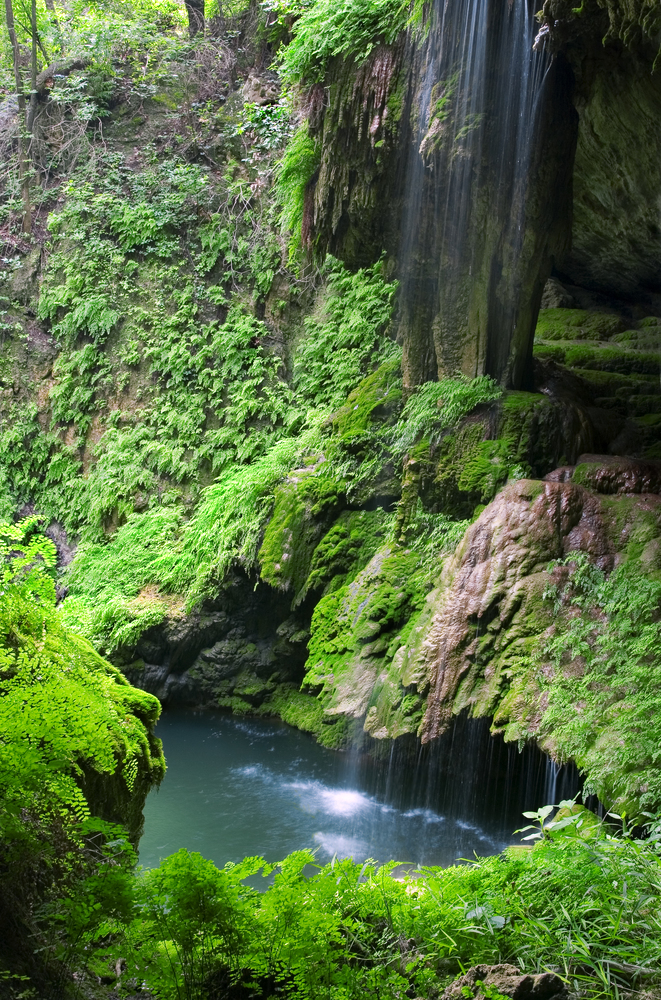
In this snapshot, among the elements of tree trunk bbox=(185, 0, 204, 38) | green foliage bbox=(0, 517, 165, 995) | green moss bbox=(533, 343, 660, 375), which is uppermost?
tree trunk bbox=(185, 0, 204, 38)

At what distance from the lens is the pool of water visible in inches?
245

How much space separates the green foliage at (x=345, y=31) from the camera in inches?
324

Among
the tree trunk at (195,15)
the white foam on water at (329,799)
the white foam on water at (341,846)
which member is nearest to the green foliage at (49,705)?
the white foam on water at (341,846)

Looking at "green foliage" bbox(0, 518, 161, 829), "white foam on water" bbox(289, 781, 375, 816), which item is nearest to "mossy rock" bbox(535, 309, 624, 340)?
"white foam on water" bbox(289, 781, 375, 816)

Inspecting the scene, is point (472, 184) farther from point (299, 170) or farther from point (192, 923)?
point (192, 923)

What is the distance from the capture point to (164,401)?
13766 mm

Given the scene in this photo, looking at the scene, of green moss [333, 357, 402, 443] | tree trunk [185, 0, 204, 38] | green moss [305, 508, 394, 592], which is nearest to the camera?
green moss [305, 508, 394, 592]

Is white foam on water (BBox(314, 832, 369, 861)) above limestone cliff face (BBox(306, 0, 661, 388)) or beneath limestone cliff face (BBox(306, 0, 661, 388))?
beneath

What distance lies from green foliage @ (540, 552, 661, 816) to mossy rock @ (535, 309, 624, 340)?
613cm

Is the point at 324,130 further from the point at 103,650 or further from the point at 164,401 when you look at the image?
the point at 103,650

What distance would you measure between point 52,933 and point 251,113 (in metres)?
15.0

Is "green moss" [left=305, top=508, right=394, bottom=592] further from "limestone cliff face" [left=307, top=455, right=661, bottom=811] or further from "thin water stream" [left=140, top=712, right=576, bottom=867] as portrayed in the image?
"thin water stream" [left=140, top=712, right=576, bottom=867]

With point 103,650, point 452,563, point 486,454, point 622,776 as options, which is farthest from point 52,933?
point 103,650

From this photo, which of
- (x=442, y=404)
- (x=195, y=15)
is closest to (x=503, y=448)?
(x=442, y=404)
